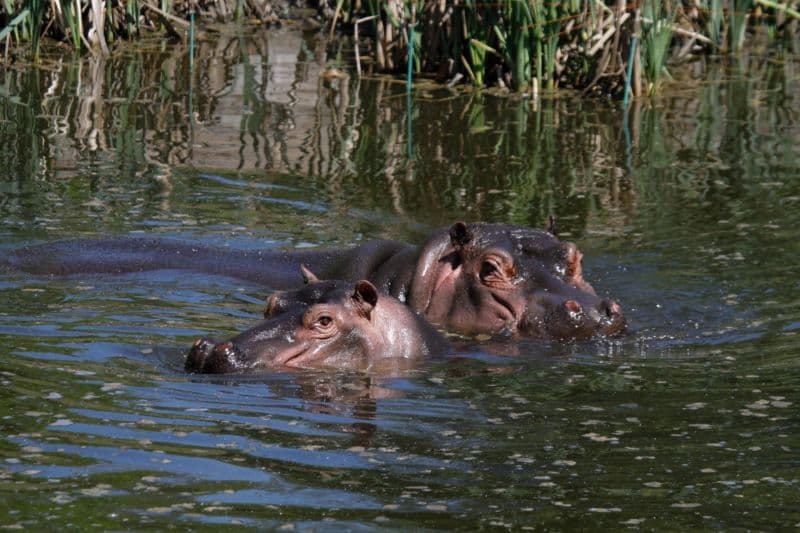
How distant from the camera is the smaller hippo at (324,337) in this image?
6.27 m

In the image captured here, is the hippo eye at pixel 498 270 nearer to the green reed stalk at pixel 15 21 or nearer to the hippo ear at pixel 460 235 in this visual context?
the hippo ear at pixel 460 235

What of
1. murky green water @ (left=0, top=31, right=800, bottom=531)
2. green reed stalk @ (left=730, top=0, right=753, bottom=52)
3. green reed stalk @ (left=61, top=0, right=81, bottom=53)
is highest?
green reed stalk @ (left=730, top=0, right=753, bottom=52)

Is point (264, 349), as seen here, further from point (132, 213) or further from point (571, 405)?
point (132, 213)

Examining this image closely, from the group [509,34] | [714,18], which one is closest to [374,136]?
[509,34]

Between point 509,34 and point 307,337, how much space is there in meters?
7.75

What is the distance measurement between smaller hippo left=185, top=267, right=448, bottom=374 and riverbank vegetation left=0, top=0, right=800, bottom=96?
667cm

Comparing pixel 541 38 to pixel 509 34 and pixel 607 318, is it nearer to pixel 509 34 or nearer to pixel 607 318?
pixel 509 34

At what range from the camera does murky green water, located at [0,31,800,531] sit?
4.73 m

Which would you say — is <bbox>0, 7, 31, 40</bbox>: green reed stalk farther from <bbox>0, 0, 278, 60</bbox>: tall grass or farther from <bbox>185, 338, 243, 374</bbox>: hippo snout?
<bbox>185, 338, 243, 374</bbox>: hippo snout

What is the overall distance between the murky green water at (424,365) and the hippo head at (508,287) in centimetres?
21

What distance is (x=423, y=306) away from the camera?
796cm

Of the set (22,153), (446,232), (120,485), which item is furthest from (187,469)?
(22,153)

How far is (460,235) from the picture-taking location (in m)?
7.89

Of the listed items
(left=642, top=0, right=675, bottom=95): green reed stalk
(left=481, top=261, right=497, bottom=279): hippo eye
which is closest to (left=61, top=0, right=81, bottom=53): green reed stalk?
(left=642, top=0, right=675, bottom=95): green reed stalk
